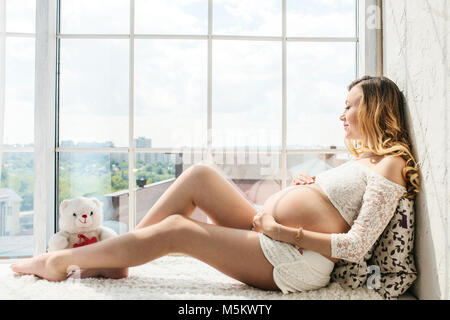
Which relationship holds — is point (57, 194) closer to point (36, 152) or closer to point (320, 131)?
point (36, 152)

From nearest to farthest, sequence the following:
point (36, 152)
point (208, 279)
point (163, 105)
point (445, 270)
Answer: point (445, 270)
point (208, 279)
point (36, 152)
point (163, 105)

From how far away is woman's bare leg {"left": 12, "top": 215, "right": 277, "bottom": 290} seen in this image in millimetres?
1288

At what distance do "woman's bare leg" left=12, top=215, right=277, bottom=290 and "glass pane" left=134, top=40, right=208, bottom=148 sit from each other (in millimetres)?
646

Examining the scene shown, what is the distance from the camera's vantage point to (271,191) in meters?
1.89

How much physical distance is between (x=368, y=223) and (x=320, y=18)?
1190 mm

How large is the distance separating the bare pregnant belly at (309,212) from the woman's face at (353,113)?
277 millimetres

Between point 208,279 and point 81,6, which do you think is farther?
point 81,6

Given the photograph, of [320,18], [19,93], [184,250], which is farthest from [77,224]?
[320,18]

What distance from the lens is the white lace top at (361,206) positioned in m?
1.22

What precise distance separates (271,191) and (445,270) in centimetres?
90

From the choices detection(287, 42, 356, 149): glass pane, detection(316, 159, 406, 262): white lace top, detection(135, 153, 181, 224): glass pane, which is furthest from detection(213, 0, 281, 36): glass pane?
detection(316, 159, 406, 262): white lace top

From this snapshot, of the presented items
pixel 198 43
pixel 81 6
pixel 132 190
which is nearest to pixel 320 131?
pixel 198 43

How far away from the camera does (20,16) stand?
1.80 meters

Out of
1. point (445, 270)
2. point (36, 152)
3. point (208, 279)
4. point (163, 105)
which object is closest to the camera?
point (445, 270)
